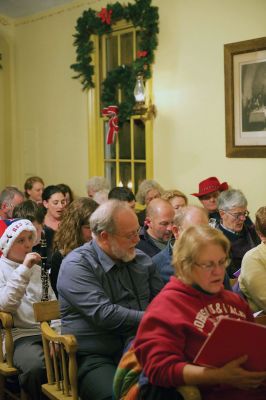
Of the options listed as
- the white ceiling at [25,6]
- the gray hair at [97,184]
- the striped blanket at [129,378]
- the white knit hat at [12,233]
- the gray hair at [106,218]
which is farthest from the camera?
the white ceiling at [25,6]

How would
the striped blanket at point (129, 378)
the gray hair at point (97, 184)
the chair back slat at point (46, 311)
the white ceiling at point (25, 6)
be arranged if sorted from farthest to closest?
1. the white ceiling at point (25, 6)
2. the gray hair at point (97, 184)
3. the chair back slat at point (46, 311)
4. the striped blanket at point (129, 378)

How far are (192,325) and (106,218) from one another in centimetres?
75

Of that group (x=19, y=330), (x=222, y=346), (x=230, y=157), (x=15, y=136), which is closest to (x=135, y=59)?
(x=230, y=157)

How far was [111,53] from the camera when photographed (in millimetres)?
5895

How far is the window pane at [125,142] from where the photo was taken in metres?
5.78

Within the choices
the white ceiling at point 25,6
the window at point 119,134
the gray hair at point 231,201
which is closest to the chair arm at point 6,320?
the gray hair at point 231,201

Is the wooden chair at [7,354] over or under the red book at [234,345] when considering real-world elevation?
under

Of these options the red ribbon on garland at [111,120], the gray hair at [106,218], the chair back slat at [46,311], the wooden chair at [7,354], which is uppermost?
the red ribbon on garland at [111,120]

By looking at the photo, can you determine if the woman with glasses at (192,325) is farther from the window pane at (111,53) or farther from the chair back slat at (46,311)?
the window pane at (111,53)

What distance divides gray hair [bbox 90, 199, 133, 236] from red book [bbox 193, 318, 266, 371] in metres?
0.82

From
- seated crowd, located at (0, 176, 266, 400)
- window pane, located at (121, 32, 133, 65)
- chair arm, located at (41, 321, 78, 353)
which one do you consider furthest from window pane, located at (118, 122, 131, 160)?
chair arm, located at (41, 321, 78, 353)

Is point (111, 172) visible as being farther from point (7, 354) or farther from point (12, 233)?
point (7, 354)

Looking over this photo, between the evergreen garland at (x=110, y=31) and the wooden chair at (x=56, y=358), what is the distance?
346 centimetres

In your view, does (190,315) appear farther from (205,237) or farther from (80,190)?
(80,190)
